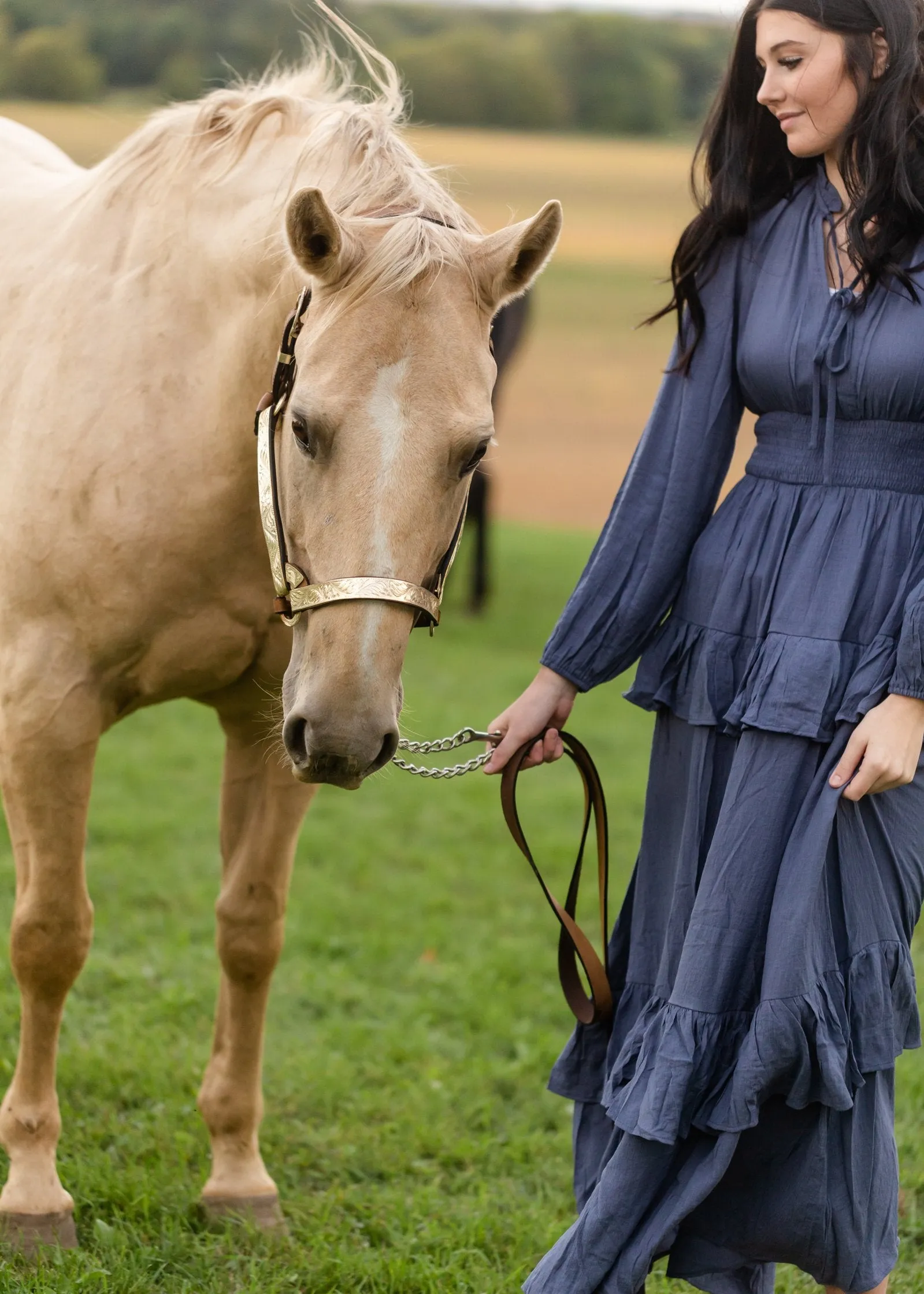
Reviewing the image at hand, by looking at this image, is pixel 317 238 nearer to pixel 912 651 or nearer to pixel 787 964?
pixel 912 651

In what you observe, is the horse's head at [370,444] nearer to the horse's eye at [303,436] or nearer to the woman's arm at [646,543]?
the horse's eye at [303,436]

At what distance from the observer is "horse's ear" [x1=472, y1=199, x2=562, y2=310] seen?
2.04 m

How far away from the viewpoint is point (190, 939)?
4133mm

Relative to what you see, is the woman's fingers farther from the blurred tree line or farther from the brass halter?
the blurred tree line

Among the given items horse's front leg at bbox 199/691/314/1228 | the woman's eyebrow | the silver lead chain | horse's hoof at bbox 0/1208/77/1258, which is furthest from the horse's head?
horse's hoof at bbox 0/1208/77/1258

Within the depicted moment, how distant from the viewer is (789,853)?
2035 millimetres

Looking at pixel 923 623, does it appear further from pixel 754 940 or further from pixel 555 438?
pixel 555 438

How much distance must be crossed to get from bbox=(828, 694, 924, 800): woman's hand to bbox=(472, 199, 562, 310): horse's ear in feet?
2.66

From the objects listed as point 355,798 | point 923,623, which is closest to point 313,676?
point 923,623

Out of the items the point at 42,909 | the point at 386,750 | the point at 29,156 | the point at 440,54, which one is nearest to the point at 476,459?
the point at 386,750

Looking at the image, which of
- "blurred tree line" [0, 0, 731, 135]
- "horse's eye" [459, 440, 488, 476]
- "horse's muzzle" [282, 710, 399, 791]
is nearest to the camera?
"horse's muzzle" [282, 710, 399, 791]

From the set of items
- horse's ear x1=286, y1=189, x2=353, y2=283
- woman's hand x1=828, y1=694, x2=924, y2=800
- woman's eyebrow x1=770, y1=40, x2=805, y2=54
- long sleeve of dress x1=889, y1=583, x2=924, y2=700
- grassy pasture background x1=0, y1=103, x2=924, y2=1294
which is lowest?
grassy pasture background x1=0, y1=103, x2=924, y2=1294

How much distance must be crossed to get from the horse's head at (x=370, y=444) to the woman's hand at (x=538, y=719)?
404 millimetres

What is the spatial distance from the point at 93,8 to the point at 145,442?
17.9 feet
